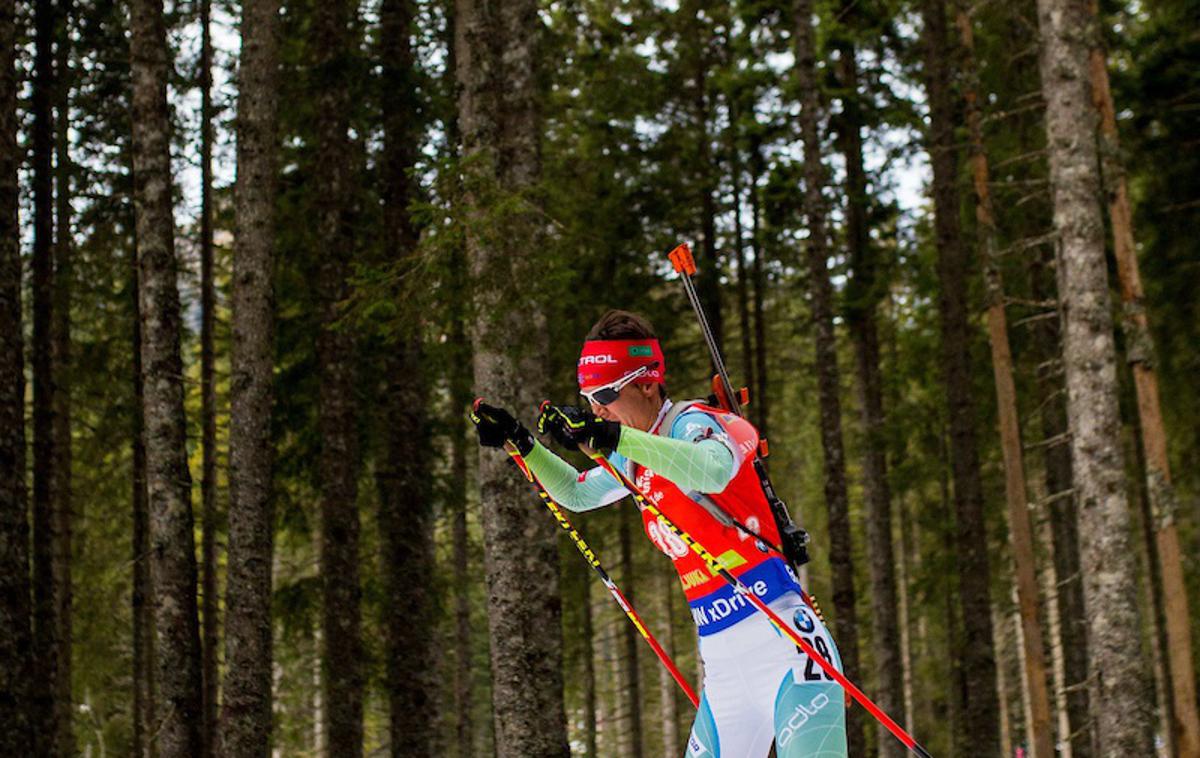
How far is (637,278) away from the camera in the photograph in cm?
1970

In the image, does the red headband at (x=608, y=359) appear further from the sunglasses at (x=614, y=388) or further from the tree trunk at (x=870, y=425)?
the tree trunk at (x=870, y=425)

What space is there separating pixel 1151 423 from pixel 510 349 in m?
8.92

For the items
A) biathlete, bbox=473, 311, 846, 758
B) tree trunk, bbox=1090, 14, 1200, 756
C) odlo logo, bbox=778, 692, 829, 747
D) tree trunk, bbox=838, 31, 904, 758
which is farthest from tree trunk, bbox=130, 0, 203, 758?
tree trunk, bbox=838, 31, 904, 758

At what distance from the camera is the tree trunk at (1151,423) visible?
13.6 m

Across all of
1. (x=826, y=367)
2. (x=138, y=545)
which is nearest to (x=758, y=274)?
(x=826, y=367)

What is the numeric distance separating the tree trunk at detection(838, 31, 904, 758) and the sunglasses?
15429mm

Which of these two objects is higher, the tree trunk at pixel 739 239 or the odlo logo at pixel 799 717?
the tree trunk at pixel 739 239

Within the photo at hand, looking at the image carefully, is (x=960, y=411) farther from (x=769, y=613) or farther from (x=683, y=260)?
(x=769, y=613)

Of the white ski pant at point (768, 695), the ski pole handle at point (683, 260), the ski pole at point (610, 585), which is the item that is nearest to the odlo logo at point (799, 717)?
the white ski pant at point (768, 695)

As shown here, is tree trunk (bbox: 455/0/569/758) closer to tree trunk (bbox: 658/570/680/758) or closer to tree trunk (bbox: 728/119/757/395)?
tree trunk (bbox: 728/119/757/395)

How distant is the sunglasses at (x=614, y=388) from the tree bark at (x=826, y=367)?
10610mm

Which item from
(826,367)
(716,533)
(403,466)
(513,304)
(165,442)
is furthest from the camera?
(826,367)

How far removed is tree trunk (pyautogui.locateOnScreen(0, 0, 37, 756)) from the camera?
28.7 ft

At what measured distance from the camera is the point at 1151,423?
14.8 m
